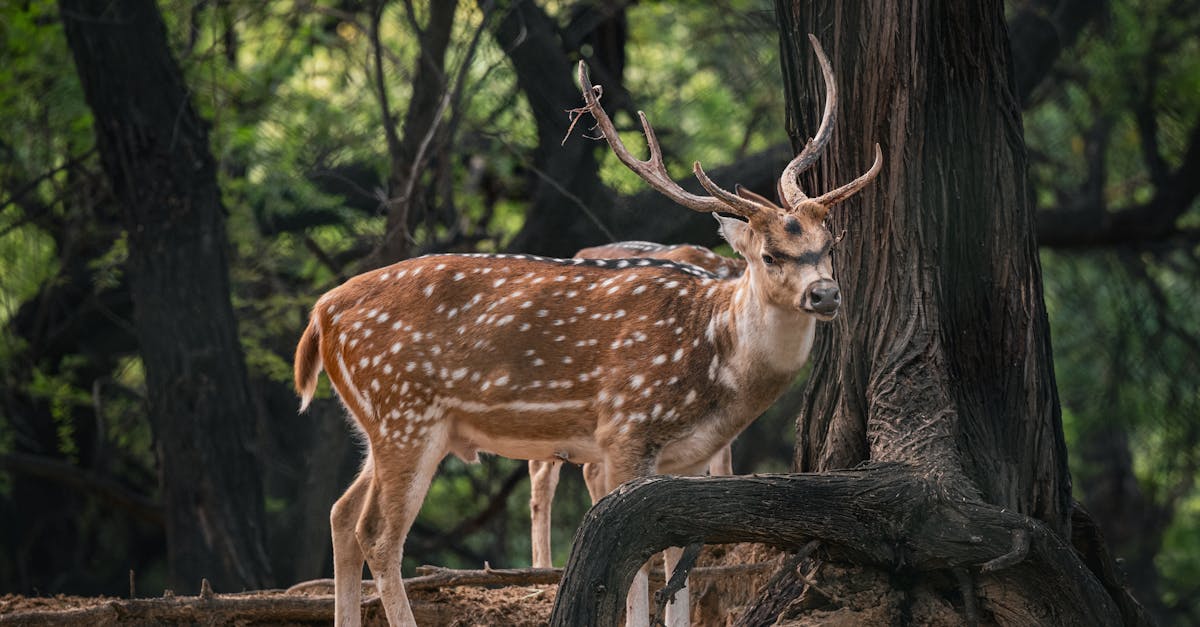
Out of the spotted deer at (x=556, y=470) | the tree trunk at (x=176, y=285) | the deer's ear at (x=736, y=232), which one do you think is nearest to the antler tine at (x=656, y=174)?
the deer's ear at (x=736, y=232)

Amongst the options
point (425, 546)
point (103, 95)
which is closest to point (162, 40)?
point (103, 95)

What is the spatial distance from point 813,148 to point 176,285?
16.4 feet

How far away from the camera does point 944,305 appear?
19.4 feet

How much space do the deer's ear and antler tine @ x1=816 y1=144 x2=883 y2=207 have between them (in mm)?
369

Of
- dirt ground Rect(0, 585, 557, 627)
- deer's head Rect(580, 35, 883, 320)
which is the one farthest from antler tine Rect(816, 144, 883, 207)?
dirt ground Rect(0, 585, 557, 627)

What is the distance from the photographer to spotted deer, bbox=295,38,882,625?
6203 mm

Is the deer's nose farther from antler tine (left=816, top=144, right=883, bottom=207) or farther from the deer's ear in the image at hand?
the deer's ear

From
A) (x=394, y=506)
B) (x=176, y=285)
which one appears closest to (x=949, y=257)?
(x=394, y=506)

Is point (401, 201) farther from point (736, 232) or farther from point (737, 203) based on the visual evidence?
point (737, 203)

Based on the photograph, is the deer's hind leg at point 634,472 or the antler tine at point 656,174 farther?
the deer's hind leg at point 634,472

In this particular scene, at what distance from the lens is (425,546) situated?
12602mm

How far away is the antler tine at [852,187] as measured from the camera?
5.57 meters

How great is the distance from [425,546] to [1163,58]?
739cm

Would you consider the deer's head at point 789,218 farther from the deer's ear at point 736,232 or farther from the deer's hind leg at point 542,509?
the deer's hind leg at point 542,509
